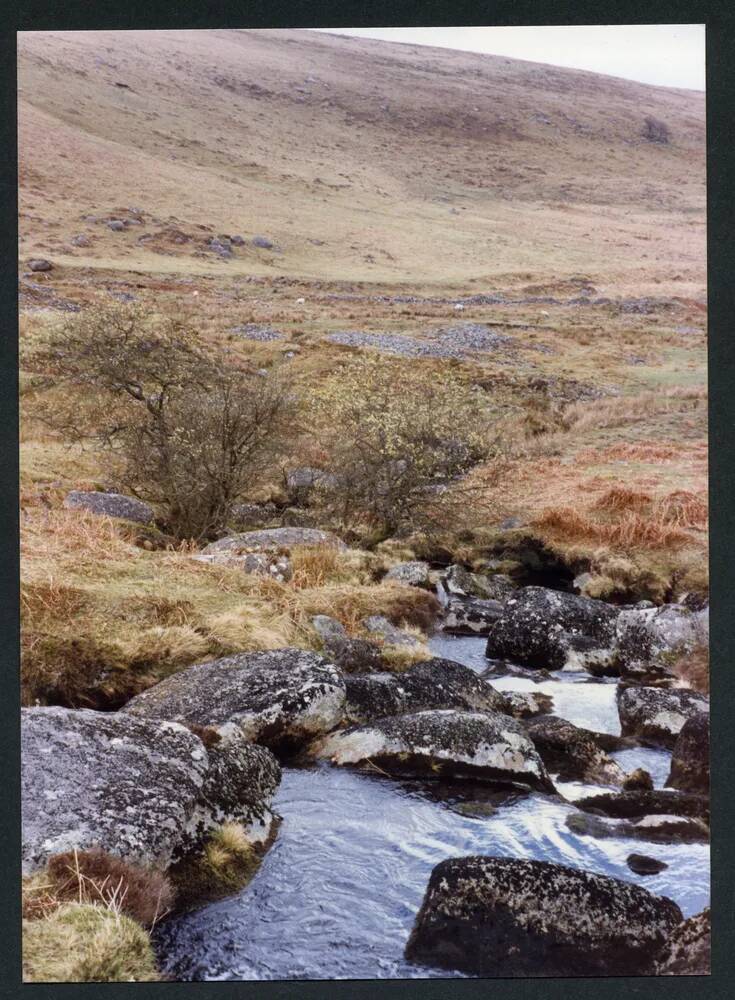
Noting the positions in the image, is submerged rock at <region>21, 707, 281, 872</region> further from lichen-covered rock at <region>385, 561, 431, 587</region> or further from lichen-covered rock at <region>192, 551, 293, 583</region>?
lichen-covered rock at <region>385, 561, 431, 587</region>

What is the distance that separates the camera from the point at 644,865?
6484 mm

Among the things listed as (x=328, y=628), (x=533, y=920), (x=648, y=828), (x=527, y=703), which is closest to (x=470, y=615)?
(x=527, y=703)

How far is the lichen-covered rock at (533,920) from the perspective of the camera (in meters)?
6.07

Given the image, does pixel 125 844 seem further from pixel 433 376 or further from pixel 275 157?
pixel 275 157

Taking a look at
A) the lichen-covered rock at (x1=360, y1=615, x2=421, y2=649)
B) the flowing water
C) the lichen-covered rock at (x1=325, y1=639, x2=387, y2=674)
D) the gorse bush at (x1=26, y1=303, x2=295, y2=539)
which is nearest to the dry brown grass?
the flowing water

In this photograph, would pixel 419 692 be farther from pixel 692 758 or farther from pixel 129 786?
pixel 129 786

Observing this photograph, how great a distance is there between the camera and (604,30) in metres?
7.44

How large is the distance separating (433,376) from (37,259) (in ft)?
12.9

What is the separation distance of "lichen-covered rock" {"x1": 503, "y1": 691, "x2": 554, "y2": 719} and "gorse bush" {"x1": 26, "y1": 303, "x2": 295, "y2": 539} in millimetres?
3559

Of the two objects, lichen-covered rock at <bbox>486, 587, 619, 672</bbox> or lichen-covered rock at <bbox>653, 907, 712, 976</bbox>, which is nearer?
lichen-covered rock at <bbox>653, 907, 712, 976</bbox>

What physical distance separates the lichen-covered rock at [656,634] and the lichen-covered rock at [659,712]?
47 centimetres

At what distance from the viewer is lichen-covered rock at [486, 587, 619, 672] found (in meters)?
8.33

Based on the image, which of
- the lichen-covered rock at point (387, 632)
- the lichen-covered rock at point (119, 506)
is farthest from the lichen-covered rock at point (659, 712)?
the lichen-covered rock at point (119, 506)

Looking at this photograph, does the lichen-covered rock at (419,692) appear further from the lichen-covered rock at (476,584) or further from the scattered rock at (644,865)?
the scattered rock at (644,865)
